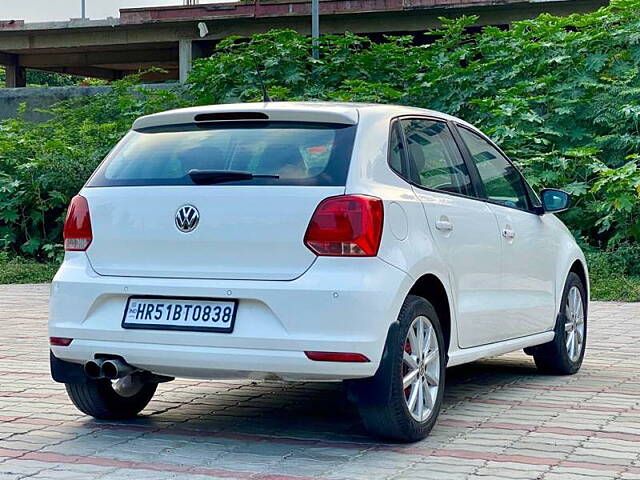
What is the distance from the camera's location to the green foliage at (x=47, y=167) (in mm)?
19359

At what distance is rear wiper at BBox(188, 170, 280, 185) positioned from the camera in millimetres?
5609

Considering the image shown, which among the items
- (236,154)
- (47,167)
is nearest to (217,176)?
(236,154)

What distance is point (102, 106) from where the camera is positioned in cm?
2391

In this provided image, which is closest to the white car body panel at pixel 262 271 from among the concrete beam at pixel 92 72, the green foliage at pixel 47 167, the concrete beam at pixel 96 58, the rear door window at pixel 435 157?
the rear door window at pixel 435 157

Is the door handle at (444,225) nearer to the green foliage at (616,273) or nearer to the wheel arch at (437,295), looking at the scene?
the wheel arch at (437,295)

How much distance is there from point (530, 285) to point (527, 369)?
1.30 meters

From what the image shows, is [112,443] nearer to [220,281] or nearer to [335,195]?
[220,281]

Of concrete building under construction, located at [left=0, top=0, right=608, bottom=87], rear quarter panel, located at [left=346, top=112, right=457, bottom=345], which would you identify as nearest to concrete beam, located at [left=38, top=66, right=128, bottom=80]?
concrete building under construction, located at [left=0, top=0, right=608, bottom=87]

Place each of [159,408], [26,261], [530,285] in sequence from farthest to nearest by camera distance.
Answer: [26,261], [530,285], [159,408]

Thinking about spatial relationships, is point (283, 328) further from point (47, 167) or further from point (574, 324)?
point (47, 167)

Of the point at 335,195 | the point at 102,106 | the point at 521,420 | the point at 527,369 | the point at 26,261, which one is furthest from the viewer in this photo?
the point at 102,106

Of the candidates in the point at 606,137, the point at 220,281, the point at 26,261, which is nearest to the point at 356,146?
the point at 220,281

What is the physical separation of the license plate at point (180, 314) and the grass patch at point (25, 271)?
11.9 metres

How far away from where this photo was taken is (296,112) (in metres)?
5.77
